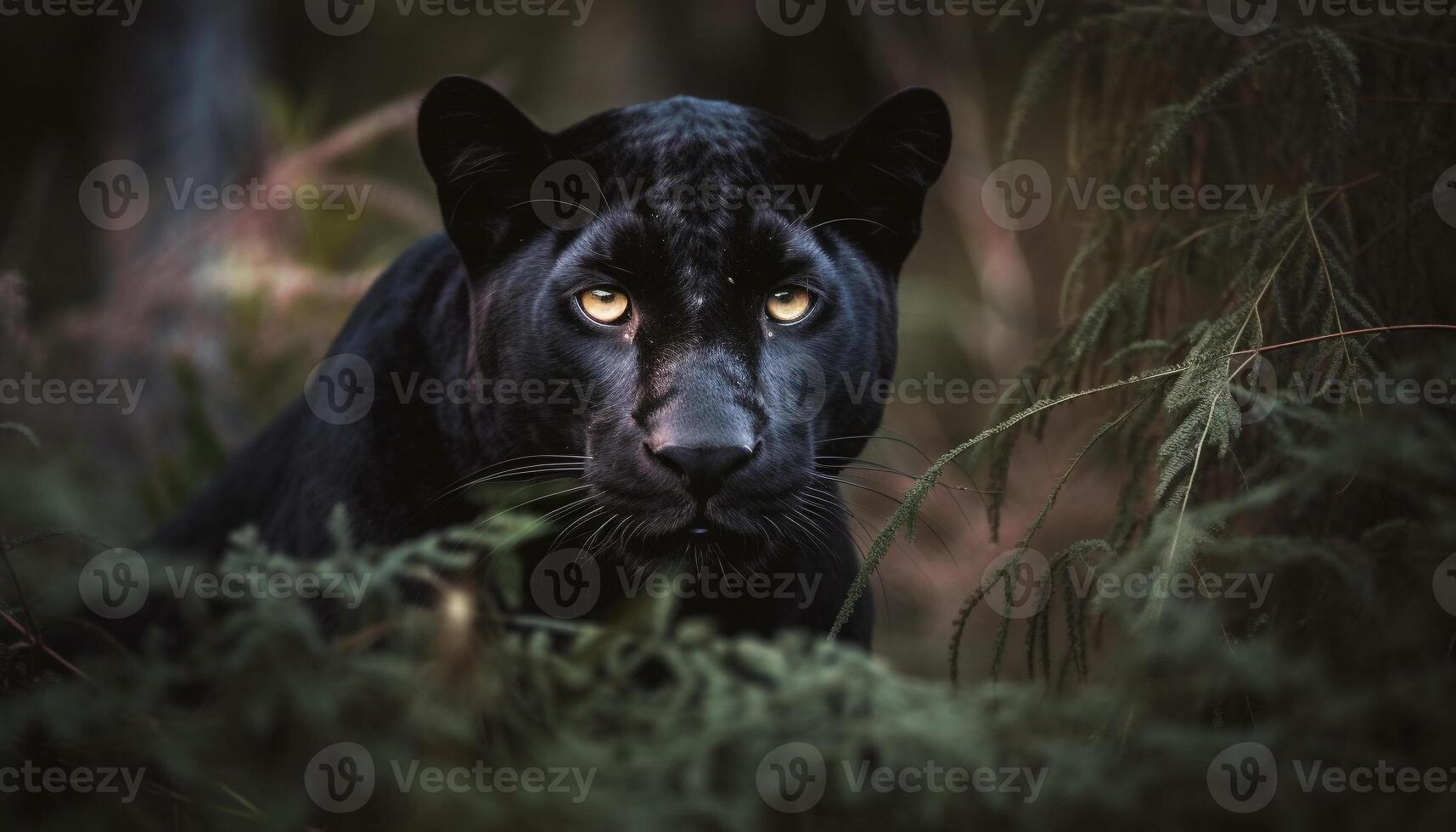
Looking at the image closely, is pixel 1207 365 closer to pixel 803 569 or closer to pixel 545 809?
pixel 803 569

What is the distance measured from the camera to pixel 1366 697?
82cm

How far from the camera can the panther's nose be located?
1835 mm

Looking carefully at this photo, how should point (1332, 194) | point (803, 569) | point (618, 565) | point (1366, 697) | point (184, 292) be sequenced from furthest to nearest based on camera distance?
1. point (184, 292)
2. point (803, 569)
3. point (618, 565)
4. point (1332, 194)
5. point (1366, 697)

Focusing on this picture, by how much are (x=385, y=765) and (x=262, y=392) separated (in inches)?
147

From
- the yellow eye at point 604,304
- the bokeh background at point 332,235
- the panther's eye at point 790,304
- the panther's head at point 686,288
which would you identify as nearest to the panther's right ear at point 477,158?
the panther's head at point 686,288

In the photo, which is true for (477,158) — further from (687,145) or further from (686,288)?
(686,288)

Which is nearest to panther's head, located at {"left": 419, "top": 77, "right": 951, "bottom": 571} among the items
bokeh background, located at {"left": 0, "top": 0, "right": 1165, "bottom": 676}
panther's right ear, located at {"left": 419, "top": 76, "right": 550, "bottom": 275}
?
panther's right ear, located at {"left": 419, "top": 76, "right": 550, "bottom": 275}

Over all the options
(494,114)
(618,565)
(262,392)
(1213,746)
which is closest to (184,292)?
(262,392)

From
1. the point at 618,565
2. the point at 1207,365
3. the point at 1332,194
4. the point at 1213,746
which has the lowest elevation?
the point at 618,565

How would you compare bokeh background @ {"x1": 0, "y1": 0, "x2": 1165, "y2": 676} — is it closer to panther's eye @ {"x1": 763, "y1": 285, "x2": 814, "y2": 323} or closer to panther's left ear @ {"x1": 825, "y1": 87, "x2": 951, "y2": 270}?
panther's eye @ {"x1": 763, "y1": 285, "x2": 814, "y2": 323}

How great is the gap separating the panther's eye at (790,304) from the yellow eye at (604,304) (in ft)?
1.00

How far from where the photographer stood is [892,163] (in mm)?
2414

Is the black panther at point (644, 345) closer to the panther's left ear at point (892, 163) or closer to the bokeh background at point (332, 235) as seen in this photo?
the panther's left ear at point (892, 163)

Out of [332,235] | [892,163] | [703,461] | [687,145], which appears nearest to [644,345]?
[703,461]
